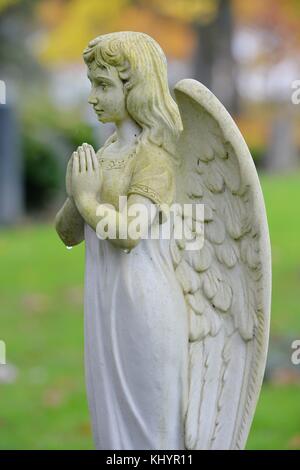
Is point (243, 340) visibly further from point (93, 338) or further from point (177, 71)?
point (177, 71)

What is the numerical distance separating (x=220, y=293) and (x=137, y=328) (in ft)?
1.41

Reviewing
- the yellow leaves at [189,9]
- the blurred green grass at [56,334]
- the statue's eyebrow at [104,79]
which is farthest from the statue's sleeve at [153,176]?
the yellow leaves at [189,9]

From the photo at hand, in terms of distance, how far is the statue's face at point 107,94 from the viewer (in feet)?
13.0

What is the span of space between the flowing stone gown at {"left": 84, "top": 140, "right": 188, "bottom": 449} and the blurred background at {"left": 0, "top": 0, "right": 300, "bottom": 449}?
2.43 m

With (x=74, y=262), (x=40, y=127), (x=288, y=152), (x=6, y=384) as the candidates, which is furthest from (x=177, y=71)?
(x=6, y=384)

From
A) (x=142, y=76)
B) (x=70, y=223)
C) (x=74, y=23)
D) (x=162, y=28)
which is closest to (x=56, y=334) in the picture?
(x=70, y=223)

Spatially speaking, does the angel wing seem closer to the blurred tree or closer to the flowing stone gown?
the flowing stone gown

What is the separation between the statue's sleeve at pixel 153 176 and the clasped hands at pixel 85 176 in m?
0.13

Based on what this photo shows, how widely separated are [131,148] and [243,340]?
87 cm

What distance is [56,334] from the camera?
9.02m

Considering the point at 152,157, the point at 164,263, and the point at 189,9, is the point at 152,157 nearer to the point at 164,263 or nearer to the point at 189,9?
the point at 164,263

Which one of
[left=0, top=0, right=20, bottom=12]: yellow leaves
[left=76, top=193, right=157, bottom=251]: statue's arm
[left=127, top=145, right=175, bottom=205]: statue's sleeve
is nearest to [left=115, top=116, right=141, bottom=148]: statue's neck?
[left=127, top=145, right=175, bottom=205]: statue's sleeve

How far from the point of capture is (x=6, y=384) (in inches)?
305

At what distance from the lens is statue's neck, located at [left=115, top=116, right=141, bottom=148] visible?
4.05 m
